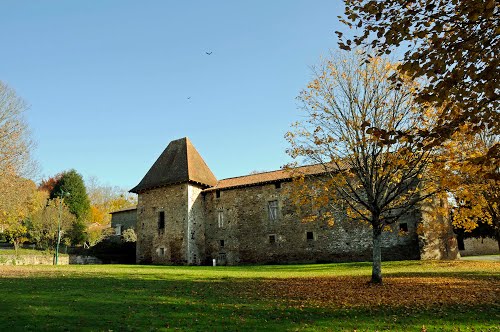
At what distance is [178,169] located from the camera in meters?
32.1

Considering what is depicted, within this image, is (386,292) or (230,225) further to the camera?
(230,225)

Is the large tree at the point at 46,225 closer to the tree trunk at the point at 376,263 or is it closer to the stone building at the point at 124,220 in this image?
the stone building at the point at 124,220

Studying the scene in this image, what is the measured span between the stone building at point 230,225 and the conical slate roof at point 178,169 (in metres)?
0.09

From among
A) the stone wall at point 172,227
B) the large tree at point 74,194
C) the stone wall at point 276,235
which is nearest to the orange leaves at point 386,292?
the stone wall at point 276,235

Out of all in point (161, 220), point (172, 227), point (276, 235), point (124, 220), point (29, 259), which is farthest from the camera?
point (124, 220)

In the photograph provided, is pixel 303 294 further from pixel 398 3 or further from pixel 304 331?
pixel 398 3

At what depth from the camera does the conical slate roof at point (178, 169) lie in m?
31.4

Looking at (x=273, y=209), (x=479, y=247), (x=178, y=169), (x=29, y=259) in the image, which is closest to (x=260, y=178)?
(x=273, y=209)

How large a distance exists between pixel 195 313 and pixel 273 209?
822 inches

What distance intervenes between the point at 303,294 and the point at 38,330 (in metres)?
7.19

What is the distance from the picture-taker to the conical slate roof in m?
31.4

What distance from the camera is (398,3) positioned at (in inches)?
220

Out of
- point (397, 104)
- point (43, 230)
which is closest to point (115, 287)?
point (397, 104)

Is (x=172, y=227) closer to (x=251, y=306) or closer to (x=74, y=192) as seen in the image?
(x=74, y=192)
